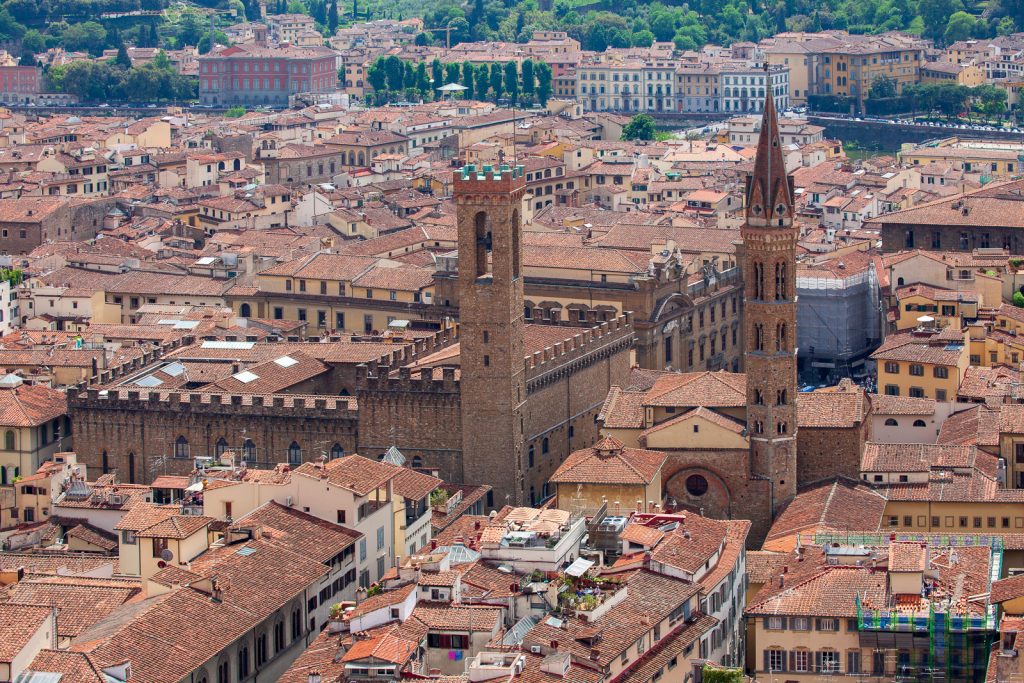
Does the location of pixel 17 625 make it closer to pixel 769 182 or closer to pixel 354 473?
pixel 354 473

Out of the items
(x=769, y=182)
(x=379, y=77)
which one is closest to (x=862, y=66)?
(x=379, y=77)

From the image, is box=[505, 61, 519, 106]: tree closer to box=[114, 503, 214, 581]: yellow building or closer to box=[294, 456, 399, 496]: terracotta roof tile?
box=[294, 456, 399, 496]: terracotta roof tile

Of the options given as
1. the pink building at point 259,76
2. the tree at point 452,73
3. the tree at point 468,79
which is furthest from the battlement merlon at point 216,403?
the pink building at point 259,76

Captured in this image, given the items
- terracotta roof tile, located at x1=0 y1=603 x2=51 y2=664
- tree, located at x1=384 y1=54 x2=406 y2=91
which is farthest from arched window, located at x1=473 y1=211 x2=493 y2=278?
tree, located at x1=384 y1=54 x2=406 y2=91

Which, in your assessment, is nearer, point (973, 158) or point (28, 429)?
point (28, 429)

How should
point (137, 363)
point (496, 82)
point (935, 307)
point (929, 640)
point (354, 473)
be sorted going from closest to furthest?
point (929, 640), point (354, 473), point (137, 363), point (935, 307), point (496, 82)

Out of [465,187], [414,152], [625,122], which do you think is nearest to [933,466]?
[465,187]

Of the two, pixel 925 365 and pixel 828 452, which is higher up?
pixel 925 365
